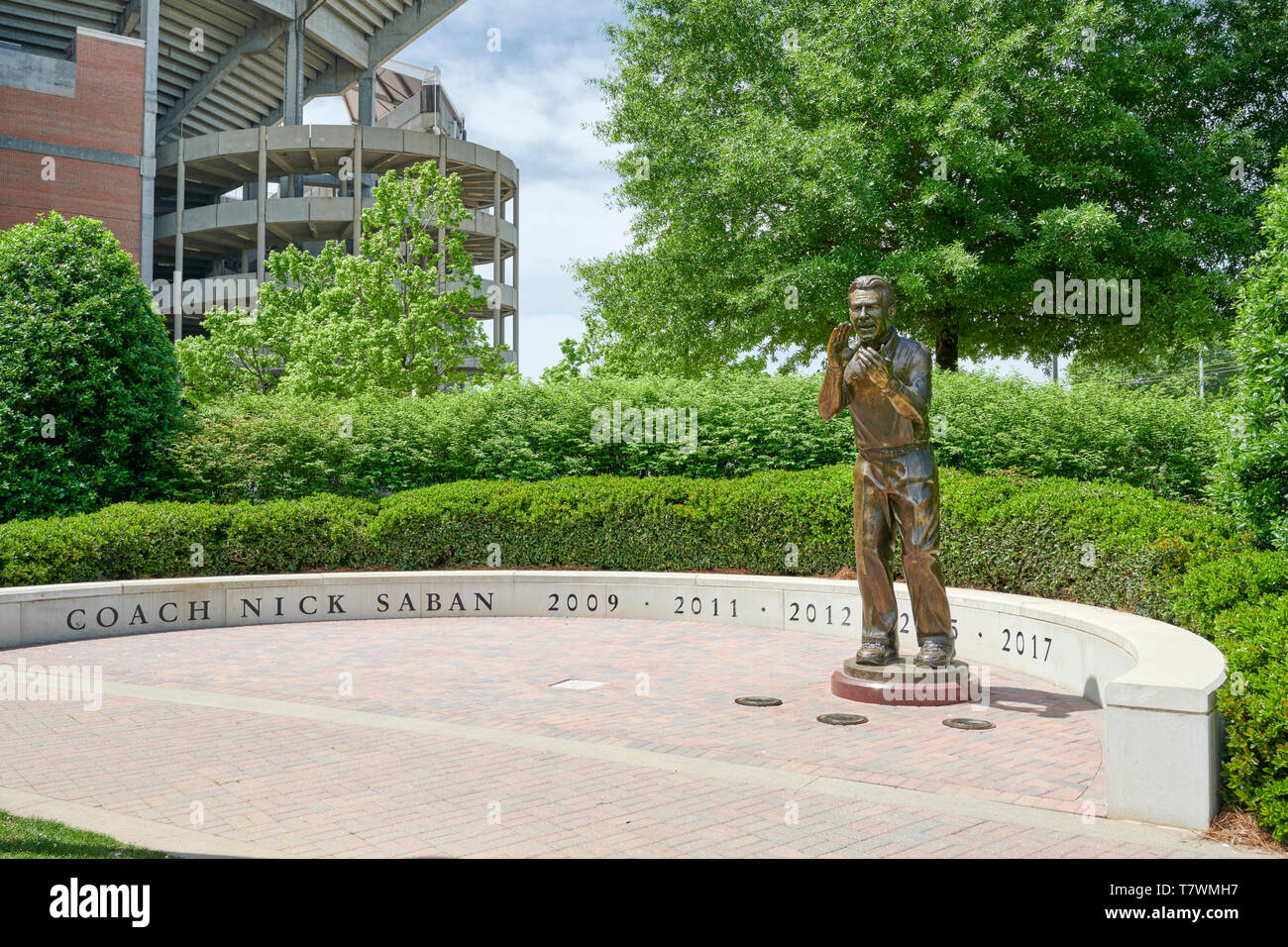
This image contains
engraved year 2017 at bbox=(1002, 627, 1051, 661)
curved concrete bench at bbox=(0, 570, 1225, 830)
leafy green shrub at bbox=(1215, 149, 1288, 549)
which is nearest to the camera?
curved concrete bench at bbox=(0, 570, 1225, 830)

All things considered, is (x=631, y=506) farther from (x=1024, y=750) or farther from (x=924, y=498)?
(x=1024, y=750)

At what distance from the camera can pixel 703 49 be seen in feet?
70.2

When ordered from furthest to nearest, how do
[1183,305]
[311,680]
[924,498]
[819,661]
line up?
[1183,305]
[819,661]
[311,680]
[924,498]

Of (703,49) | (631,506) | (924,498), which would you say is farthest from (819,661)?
(703,49)

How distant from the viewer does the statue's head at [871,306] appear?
6.93 m

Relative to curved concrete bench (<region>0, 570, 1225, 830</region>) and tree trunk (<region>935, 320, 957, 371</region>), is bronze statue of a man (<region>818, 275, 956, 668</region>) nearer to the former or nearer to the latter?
curved concrete bench (<region>0, 570, 1225, 830</region>)

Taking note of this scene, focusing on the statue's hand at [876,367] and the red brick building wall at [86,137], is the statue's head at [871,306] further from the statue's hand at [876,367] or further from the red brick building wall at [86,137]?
the red brick building wall at [86,137]

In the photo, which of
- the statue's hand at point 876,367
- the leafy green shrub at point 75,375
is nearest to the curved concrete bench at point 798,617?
the statue's hand at point 876,367

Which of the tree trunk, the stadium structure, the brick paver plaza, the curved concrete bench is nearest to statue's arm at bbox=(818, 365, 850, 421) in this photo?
the brick paver plaza

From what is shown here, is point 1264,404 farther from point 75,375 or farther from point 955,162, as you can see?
point 75,375

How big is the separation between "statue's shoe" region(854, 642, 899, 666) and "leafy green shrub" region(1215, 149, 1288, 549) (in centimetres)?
295

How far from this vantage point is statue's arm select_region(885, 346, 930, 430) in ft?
22.3

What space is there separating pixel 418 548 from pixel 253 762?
7.39m

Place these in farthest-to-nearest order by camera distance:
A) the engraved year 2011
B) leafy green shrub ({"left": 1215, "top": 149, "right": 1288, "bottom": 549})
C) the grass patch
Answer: the engraved year 2011, leafy green shrub ({"left": 1215, "top": 149, "right": 1288, "bottom": 549}), the grass patch
